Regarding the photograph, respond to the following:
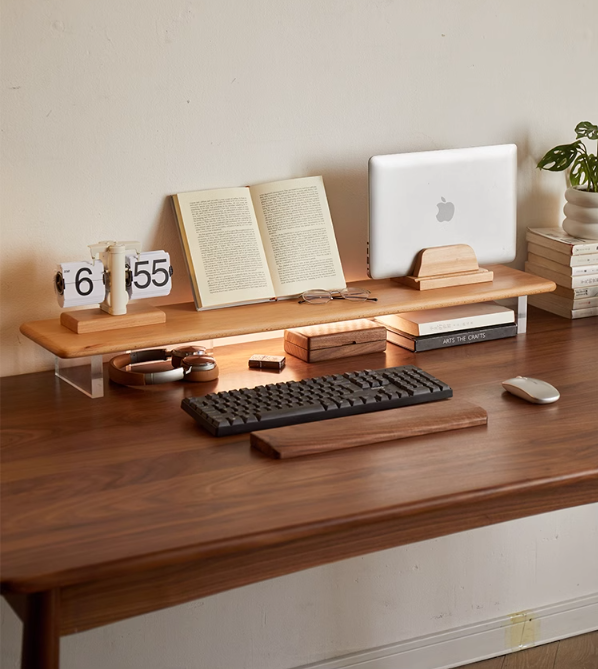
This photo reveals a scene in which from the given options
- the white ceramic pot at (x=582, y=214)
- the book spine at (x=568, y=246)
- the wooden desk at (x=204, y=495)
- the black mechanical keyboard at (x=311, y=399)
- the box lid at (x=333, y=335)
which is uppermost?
the white ceramic pot at (x=582, y=214)

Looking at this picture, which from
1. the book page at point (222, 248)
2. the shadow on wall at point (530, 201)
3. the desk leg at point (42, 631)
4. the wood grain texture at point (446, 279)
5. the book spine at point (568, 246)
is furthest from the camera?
the shadow on wall at point (530, 201)

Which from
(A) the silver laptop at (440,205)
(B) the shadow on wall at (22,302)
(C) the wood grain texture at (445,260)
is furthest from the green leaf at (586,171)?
(B) the shadow on wall at (22,302)

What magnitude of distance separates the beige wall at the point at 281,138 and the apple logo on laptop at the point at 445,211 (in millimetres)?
165

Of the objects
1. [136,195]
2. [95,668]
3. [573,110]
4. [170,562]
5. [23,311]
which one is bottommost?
[95,668]

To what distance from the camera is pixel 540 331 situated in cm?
194

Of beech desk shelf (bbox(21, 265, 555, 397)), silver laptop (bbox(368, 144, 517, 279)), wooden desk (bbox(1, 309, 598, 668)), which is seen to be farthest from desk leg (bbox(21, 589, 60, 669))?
silver laptop (bbox(368, 144, 517, 279))

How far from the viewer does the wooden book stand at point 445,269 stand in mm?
1875

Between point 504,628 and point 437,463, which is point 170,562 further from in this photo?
point 504,628

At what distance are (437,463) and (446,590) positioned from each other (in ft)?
3.30

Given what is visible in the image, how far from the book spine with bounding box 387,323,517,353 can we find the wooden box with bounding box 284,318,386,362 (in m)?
0.05

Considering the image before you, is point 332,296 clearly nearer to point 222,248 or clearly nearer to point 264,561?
point 222,248

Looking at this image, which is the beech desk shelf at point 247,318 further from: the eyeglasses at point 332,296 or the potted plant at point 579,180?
the potted plant at point 579,180

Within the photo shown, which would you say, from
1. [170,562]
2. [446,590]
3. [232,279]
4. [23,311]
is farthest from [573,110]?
[170,562]

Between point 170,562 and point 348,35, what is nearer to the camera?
point 170,562
